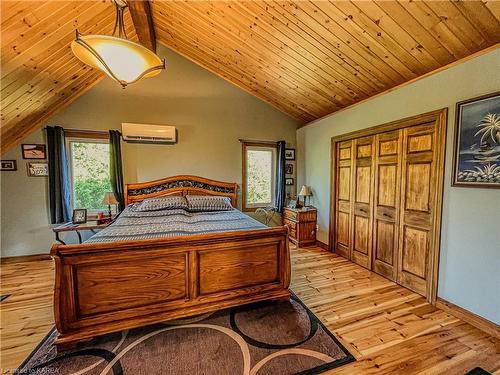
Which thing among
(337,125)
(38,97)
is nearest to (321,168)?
(337,125)

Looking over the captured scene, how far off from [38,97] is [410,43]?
4.43m

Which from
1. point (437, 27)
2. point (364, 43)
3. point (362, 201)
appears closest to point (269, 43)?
point (364, 43)

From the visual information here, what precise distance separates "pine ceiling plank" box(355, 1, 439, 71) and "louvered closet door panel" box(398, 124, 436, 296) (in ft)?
2.21

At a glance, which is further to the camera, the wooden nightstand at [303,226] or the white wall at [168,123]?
the wooden nightstand at [303,226]

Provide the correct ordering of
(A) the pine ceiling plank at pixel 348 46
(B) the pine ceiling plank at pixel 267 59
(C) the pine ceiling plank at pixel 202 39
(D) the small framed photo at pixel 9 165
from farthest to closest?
(D) the small framed photo at pixel 9 165
(C) the pine ceiling plank at pixel 202 39
(B) the pine ceiling plank at pixel 267 59
(A) the pine ceiling plank at pixel 348 46

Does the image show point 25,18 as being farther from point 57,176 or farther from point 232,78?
point 232,78

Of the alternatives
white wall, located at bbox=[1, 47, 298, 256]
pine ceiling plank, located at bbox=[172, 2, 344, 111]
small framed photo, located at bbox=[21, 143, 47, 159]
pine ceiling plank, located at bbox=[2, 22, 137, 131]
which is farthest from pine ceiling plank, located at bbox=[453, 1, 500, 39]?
small framed photo, located at bbox=[21, 143, 47, 159]

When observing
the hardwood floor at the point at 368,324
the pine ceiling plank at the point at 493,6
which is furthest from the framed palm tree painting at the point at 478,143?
the hardwood floor at the point at 368,324

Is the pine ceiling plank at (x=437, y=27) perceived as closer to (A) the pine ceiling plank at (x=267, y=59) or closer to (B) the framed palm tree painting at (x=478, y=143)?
(B) the framed palm tree painting at (x=478, y=143)

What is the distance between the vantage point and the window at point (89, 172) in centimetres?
357

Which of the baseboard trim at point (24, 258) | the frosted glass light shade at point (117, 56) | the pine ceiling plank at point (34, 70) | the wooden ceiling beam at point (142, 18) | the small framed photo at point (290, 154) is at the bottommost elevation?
the baseboard trim at point (24, 258)

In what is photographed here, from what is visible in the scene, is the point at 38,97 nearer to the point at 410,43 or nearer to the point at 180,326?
the point at 180,326

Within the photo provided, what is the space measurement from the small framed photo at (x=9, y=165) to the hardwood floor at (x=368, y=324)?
148 centimetres

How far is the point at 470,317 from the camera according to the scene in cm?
196
